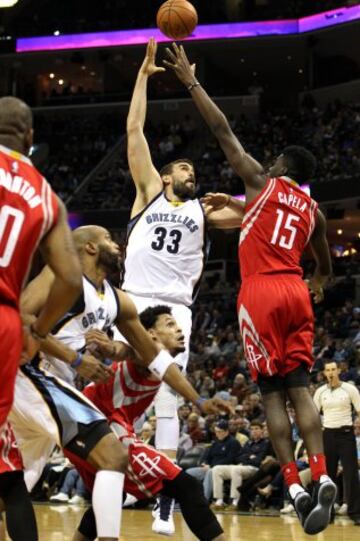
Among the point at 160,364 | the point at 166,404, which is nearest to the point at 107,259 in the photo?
the point at 160,364

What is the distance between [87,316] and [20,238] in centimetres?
195

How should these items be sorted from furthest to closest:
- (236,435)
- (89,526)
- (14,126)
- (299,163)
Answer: (236,435) < (299,163) < (89,526) < (14,126)

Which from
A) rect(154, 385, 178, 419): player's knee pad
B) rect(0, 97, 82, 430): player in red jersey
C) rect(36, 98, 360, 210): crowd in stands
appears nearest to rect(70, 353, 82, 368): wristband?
rect(0, 97, 82, 430): player in red jersey

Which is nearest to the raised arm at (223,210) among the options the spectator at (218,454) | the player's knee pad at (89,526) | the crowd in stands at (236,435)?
the player's knee pad at (89,526)

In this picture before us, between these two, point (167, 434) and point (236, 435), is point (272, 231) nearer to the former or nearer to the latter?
point (167, 434)

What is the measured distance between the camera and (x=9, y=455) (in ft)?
17.4

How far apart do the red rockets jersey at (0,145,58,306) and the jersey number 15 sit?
3.10 m

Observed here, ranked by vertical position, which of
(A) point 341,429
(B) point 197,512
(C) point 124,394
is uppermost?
(C) point 124,394

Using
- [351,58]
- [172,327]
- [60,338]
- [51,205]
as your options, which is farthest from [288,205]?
[351,58]

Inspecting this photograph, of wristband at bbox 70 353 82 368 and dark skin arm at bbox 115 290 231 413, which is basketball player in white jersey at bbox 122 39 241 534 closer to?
dark skin arm at bbox 115 290 231 413

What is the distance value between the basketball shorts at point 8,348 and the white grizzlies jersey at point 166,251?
149 inches

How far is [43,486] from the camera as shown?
17000mm

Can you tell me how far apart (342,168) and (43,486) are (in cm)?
1465

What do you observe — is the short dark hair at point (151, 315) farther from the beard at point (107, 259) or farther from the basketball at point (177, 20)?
the basketball at point (177, 20)
